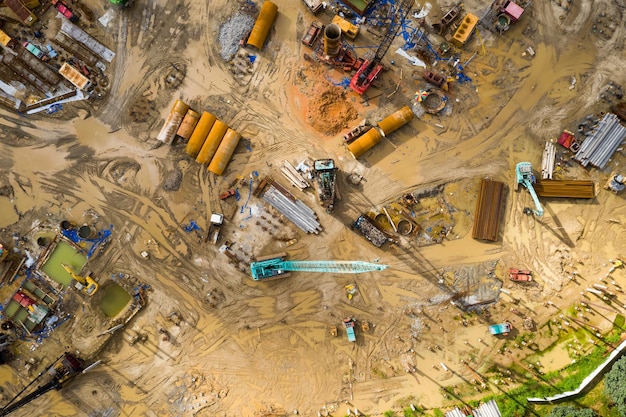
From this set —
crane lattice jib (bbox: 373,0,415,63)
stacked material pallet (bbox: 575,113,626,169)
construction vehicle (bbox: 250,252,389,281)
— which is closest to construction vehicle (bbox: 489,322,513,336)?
construction vehicle (bbox: 250,252,389,281)

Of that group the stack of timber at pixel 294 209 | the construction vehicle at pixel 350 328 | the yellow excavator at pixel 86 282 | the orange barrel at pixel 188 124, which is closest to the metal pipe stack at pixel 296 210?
the stack of timber at pixel 294 209

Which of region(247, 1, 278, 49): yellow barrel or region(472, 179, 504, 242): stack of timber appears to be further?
region(247, 1, 278, 49): yellow barrel

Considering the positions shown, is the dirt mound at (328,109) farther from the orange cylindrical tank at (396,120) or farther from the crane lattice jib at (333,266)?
the crane lattice jib at (333,266)

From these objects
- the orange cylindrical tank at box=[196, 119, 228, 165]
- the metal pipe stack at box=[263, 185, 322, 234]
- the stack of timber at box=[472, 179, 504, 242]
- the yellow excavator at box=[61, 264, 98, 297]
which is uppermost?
the stack of timber at box=[472, 179, 504, 242]

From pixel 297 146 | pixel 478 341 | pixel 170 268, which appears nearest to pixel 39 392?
pixel 170 268

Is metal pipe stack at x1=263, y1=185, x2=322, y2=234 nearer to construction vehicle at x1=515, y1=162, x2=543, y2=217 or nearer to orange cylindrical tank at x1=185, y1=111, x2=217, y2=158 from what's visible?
orange cylindrical tank at x1=185, y1=111, x2=217, y2=158

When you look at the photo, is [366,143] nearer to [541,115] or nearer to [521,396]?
[541,115]

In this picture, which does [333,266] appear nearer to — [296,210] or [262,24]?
[296,210]
